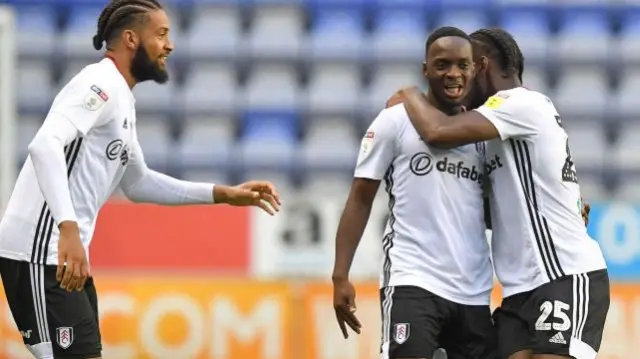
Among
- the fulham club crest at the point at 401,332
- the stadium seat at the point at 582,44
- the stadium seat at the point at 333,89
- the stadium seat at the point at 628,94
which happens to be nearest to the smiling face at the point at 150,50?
the fulham club crest at the point at 401,332

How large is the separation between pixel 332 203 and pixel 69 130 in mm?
5165

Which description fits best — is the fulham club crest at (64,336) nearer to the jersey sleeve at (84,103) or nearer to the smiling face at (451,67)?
the jersey sleeve at (84,103)

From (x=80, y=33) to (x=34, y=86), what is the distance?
686mm

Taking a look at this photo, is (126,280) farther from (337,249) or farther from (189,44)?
(189,44)

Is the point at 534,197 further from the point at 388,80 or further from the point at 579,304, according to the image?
the point at 388,80

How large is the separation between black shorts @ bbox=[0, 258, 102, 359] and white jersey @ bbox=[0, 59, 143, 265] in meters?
0.06

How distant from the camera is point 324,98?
41.2 feet

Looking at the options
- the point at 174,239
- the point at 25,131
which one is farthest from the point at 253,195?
the point at 25,131

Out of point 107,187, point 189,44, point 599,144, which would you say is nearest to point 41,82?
point 189,44

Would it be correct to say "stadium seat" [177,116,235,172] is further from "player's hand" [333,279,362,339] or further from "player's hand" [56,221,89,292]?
"player's hand" [56,221,89,292]

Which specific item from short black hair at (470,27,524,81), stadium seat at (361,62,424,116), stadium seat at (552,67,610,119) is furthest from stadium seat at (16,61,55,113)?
short black hair at (470,27,524,81)

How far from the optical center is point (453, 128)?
4875mm

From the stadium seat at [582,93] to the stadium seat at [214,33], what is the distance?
305 cm

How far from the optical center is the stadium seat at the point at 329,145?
12039 millimetres
